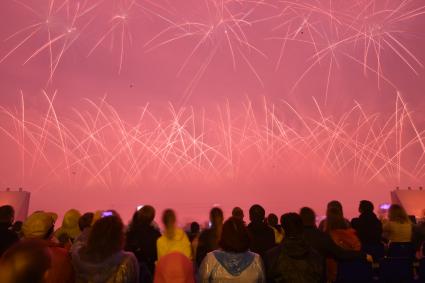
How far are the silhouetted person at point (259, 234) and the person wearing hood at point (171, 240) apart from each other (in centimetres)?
80

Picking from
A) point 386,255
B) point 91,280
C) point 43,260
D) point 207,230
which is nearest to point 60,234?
point 207,230

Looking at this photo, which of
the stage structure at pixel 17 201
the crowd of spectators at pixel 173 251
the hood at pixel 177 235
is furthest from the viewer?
the stage structure at pixel 17 201

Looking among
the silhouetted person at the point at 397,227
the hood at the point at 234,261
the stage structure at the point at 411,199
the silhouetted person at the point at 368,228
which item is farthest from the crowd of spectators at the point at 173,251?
the stage structure at the point at 411,199

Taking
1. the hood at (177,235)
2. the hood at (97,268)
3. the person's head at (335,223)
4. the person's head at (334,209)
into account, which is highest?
the person's head at (334,209)

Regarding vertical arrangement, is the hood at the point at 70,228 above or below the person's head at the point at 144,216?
below

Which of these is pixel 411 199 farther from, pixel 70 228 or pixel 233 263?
pixel 233 263

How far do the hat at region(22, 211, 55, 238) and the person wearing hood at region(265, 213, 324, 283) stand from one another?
77.2 inches

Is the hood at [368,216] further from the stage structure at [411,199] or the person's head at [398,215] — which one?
→ the stage structure at [411,199]

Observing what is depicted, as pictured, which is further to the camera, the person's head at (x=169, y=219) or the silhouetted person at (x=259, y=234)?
→ the silhouetted person at (x=259, y=234)

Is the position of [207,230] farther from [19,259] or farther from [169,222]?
[19,259]

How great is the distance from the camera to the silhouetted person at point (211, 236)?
4079 millimetres

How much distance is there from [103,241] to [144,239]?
6.07 ft

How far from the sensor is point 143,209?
14.8 feet

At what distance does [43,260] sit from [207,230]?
112 inches
